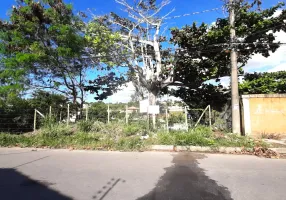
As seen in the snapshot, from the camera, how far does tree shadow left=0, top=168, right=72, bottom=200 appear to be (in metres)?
4.47

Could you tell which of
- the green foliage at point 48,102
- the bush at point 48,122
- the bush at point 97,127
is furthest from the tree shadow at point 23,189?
the green foliage at point 48,102

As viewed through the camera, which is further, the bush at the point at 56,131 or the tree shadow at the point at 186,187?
the bush at the point at 56,131

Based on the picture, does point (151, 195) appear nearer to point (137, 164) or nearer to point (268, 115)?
point (137, 164)

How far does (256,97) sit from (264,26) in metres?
5.08

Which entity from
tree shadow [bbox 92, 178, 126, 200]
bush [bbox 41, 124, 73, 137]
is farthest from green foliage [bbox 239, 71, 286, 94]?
tree shadow [bbox 92, 178, 126, 200]

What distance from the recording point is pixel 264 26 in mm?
14547

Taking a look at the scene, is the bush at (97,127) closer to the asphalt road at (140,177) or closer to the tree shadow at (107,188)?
the asphalt road at (140,177)

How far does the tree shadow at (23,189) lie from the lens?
14.7ft

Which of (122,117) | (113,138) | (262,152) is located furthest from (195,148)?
(122,117)

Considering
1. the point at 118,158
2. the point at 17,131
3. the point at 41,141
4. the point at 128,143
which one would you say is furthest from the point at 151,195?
the point at 17,131

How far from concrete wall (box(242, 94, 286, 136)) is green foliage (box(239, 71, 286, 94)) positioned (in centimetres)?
302

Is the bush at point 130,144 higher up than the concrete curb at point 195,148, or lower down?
higher up

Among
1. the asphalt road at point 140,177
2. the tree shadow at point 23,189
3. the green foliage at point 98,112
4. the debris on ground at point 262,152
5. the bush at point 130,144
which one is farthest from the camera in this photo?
the green foliage at point 98,112

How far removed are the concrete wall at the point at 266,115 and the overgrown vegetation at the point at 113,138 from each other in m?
2.59
